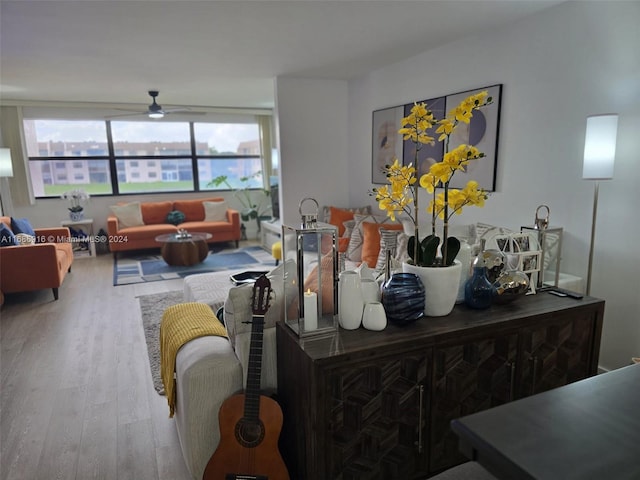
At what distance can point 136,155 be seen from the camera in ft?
23.6

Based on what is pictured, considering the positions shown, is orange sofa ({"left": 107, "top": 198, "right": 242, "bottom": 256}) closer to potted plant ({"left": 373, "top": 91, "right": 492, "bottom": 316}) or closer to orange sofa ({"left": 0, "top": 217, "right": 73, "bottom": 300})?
orange sofa ({"left": 0, "top": 217, "right": 73, "bottom": 300})

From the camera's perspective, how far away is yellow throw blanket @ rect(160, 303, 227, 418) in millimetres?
2002

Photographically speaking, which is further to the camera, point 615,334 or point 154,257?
point 154,257

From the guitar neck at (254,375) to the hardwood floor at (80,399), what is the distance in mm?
597

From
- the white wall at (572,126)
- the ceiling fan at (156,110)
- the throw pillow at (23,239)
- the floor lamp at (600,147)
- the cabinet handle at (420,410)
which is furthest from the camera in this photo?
the ceiling fan at (156,110)

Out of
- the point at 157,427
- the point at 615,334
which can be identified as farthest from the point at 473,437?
the point at 615,334

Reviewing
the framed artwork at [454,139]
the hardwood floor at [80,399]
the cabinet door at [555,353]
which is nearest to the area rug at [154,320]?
the hardwood floor at [80,399]

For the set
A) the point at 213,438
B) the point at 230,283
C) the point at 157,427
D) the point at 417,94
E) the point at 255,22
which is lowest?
the point at 157,427

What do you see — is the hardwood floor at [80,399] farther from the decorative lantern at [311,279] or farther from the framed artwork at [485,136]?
the framed artwork at [485,136]

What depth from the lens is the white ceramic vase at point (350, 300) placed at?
163 cm

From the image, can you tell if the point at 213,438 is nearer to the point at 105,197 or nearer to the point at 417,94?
the point at 417,94

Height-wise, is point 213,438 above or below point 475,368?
below

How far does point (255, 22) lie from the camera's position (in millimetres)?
2955

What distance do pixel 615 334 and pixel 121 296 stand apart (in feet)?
14.6
